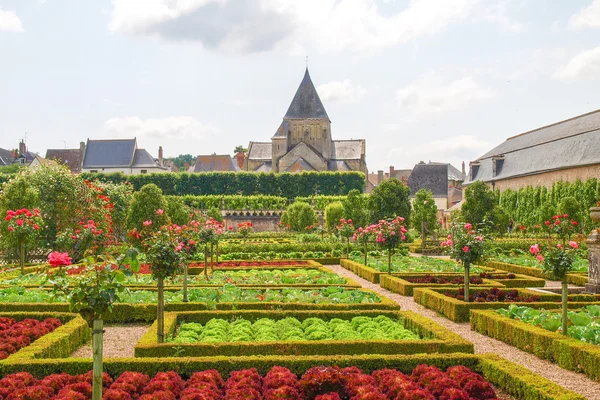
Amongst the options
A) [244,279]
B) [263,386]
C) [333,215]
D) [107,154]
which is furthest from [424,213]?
[107,154]

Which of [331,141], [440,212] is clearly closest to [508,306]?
[440,212]

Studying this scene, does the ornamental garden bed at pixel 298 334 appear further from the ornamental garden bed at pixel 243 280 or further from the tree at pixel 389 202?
the tree at pixel 389 202

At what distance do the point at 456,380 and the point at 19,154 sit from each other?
7659cm

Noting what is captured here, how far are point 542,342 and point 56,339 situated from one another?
723 cm

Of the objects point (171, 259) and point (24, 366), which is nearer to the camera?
point (24, 366)

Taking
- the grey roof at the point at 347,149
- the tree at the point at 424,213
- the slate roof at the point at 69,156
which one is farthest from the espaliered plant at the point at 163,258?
the slate roof at the point at 69,156

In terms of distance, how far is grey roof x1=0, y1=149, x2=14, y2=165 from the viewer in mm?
69625

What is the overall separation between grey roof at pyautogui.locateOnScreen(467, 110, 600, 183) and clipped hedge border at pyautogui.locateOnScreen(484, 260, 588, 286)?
615 inches

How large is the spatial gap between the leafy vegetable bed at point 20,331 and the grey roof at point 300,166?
56.1 m

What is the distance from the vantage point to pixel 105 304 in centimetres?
547

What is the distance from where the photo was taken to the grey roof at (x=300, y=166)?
218 feet

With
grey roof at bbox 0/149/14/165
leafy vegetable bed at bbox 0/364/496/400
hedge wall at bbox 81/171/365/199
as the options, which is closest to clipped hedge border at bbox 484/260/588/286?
leafy vegetable bed at bbox 0/364/496/400

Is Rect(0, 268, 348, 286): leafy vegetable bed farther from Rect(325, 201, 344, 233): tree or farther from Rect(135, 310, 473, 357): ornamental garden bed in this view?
Rect(325, 201, 344, 233): tree

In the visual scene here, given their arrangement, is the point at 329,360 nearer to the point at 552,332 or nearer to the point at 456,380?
the point at 456,380
